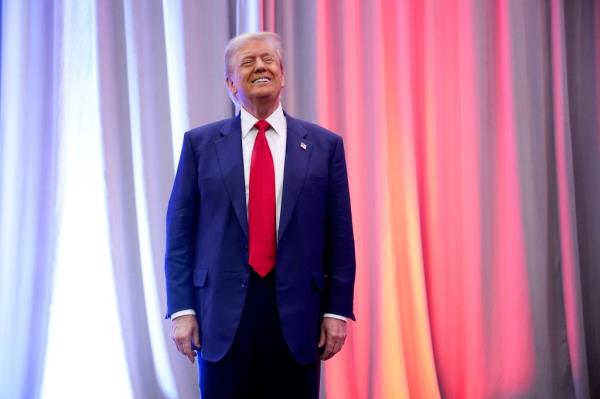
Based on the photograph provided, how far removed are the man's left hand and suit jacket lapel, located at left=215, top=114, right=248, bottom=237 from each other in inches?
13.8

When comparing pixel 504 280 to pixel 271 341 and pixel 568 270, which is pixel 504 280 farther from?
pixel 271 341

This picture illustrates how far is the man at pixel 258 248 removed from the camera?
1469mm

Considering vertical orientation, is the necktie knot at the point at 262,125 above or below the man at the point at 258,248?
above

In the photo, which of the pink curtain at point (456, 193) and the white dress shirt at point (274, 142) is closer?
the white dress shirt at point (274, 142)

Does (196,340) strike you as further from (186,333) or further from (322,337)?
(322,337)

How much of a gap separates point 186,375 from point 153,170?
3.00ft

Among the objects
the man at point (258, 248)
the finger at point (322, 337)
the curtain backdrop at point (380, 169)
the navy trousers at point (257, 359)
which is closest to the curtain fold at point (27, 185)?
the curtain backdrop at point (380, 169)

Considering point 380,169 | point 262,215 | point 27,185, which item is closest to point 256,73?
point 262,215

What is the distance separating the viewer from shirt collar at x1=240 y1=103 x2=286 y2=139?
1586mm

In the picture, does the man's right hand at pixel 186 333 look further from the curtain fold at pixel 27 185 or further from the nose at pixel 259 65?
the curtain fold at pixel 27 185

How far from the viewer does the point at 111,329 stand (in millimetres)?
2469

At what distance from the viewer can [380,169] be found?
8.37 ft

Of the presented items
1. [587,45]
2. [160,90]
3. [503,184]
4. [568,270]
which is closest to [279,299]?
[160,90]

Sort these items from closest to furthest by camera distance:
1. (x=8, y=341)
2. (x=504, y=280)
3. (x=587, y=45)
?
(x=8, y=341) → (x=504, y=280) → (x=587, y=45)
